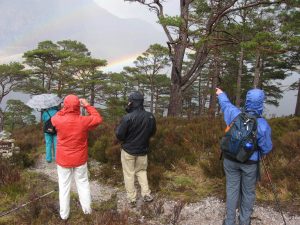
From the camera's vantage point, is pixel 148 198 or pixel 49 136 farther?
pixel 49 136

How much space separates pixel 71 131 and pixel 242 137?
239 cm

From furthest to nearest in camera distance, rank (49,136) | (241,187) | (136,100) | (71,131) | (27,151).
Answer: (27,151), (49,136), (136,100), (71,131), (241,187)

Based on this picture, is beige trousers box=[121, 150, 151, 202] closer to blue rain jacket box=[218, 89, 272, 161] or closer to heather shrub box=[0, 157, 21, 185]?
blue rain jacket box=[218, 89, 272, 161]

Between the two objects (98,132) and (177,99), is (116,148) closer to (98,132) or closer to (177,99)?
(98,132)

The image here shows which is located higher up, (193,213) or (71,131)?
(71,131)

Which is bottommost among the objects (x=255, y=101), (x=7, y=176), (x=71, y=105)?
(x=7, y=176)

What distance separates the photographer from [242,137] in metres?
3.91

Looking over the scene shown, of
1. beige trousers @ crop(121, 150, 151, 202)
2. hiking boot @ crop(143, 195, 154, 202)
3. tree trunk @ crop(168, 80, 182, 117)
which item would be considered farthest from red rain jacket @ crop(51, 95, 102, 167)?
tree trunk @ crop(168, 80, 182, 117)

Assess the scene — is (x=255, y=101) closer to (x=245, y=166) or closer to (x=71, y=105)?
(x=245, y=166)

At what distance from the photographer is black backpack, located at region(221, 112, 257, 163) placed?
390 cm

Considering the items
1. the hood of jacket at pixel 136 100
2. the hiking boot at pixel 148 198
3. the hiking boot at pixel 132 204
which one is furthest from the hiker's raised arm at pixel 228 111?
the hiking boot at pixel 132 204

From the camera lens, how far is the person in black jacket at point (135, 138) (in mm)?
5164

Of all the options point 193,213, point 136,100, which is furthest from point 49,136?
point 193,213

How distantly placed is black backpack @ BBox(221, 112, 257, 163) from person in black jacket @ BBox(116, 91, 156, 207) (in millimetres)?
1648
